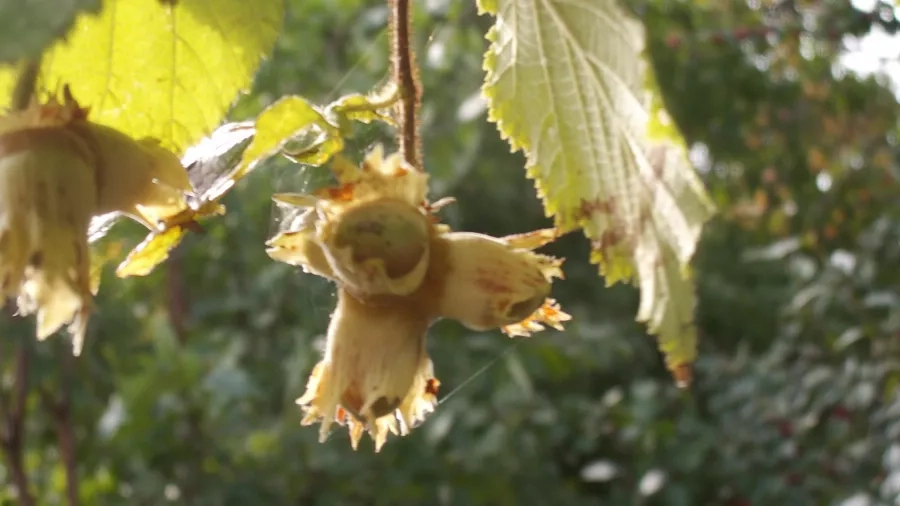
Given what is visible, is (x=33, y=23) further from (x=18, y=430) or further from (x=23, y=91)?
(x=18, y=430)

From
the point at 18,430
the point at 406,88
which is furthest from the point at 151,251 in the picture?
the point at 18,430

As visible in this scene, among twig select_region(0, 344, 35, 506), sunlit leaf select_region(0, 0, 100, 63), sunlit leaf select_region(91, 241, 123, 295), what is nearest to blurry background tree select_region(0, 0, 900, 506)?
twig select_region(0, 344, 35, 506)

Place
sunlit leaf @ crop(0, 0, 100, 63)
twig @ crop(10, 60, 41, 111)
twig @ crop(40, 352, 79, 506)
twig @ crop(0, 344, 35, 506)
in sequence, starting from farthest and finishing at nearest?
twig @ crop(40, 352, 79, 506)
twig @ crop(0, 344, 35, 506)
twig @ crop(10, 60, 41, 111)
sunlit leaf @ crop(0, 0, 100, 63)

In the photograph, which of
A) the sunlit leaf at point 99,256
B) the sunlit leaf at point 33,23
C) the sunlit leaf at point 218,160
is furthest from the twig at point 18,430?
the sunlit leaf at point 33,23

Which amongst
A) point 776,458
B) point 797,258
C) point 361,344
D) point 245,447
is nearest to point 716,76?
point 797,258

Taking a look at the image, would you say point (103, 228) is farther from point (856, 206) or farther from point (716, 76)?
point (856, 206)

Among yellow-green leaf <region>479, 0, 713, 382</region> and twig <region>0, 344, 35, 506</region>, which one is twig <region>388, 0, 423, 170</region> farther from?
twig <region>0, 344, 35, 506</region>
